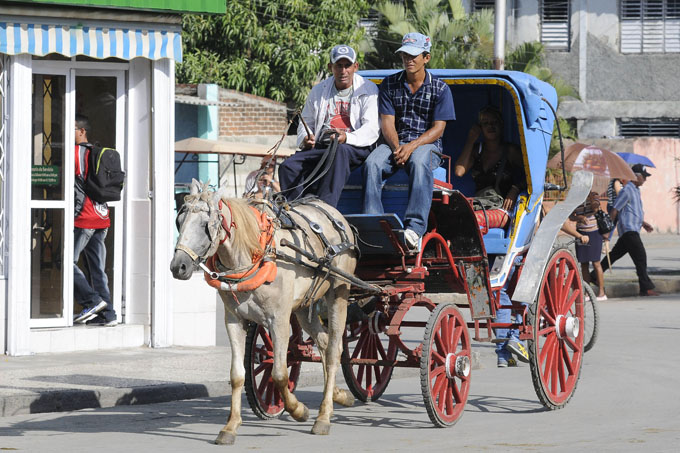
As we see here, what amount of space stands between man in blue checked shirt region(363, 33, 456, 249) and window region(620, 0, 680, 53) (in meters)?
30.9

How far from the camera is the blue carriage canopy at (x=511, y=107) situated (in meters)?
9.54

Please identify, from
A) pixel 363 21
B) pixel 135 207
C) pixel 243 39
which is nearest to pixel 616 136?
pixel 363 21

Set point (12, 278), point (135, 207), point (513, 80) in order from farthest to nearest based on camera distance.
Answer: point (135, 207)
point (12, 278)
point (513, 80)

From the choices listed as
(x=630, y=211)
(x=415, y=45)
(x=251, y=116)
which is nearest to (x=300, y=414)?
(x=415, y=45)

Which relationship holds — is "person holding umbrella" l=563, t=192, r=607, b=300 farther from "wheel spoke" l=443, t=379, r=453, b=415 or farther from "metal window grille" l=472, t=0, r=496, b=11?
"metal window grille" l=472, t=0, r=496, b=11

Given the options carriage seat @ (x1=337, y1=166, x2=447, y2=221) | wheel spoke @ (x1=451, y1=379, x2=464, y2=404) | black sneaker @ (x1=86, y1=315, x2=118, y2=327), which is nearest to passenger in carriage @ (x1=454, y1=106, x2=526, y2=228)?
carriage seat @ (x1=337, y1=166, x2=447, y2=221)

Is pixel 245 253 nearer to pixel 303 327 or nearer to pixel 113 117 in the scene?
pixel 303 327

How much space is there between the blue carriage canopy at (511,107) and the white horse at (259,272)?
1.87 m

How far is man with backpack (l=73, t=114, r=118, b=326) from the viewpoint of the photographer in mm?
12164

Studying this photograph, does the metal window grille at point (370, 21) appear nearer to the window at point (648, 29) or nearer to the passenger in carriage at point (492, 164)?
the window at point (648, 29)

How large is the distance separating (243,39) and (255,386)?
71.1 feet

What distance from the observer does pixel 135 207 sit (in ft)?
41.2

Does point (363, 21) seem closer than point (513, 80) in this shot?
No

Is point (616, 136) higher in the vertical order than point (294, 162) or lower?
higher
